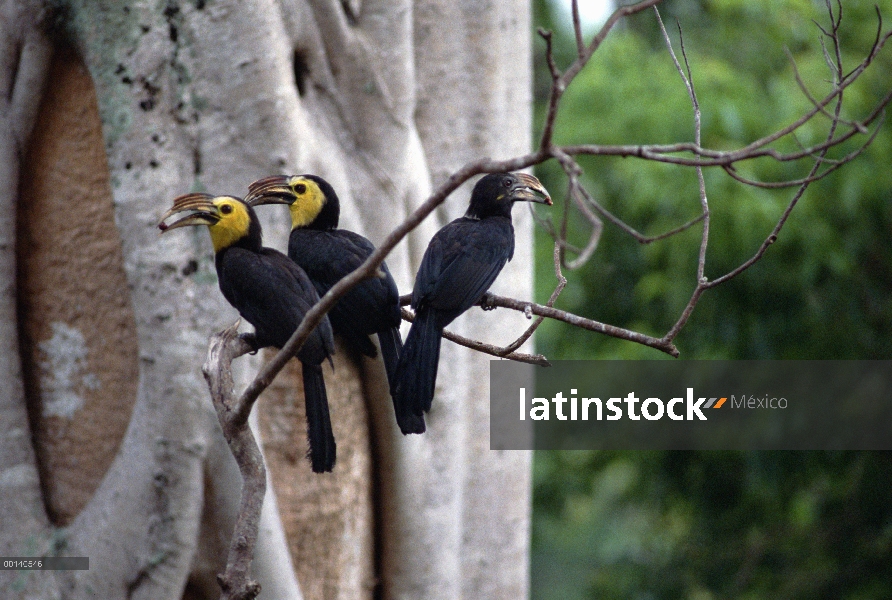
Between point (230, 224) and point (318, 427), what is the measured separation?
0.92ft

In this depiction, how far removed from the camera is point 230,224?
1.22m

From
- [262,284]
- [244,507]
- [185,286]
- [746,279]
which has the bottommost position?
[244,507]

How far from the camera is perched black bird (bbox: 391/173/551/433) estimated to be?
43.0 inches

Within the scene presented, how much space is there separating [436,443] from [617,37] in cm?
390

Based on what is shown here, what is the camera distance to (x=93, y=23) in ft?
8.54

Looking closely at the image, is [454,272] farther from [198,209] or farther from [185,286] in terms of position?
[185,286]

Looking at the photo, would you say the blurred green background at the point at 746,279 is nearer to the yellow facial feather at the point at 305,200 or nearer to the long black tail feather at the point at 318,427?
the yellow facial feather at the point at 305,200

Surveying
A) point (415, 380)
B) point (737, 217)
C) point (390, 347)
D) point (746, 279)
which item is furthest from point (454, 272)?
point (746, 279)

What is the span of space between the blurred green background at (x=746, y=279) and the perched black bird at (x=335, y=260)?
3241mm

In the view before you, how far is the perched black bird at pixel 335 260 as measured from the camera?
1.22 m

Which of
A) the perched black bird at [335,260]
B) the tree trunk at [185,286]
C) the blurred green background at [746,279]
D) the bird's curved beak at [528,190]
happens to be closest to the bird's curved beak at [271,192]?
the perched black bird at [335,260]

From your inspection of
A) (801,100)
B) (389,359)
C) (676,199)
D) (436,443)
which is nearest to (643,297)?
(676,199)

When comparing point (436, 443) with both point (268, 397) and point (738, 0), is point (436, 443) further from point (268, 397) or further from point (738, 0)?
point (738, 0)

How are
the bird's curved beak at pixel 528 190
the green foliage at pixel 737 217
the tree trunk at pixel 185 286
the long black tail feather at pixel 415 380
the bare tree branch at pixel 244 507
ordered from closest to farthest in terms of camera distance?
the long black tail feather at pixel 415 380 → the bare tree branch at pixel 244 507 → the bird's curved beak at pixel 528 190 → the tree trunk at pixel 185 286 → the green foliage at pixel 737 217
